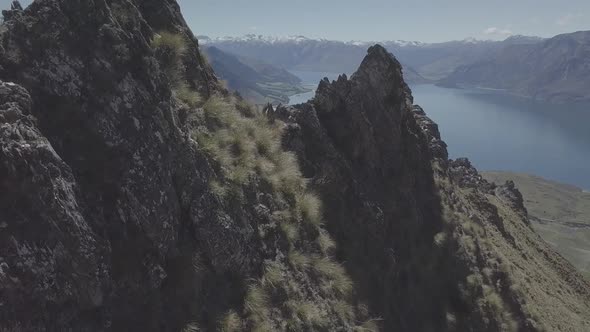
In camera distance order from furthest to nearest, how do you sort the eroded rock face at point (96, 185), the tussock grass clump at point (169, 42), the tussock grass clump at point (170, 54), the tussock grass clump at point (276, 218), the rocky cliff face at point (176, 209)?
the tussock grass clump at point (169, 42), the tussock grass clump at point (170, 54), the tussock grass clump at point (276, 218), the rocky cliff face at point (176, 209), the eroded rock face at point (96, 185)

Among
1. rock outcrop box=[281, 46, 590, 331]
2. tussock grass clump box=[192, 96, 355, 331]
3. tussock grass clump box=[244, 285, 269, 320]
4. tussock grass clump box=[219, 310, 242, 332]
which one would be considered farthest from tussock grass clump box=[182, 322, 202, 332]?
rock outcrop box=[281, 46, 590, 331]

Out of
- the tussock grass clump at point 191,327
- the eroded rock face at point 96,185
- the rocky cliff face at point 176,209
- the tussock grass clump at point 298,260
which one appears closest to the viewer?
the eroded rock face at point 96,185

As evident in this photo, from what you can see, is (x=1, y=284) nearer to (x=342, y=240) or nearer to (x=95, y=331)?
(x=95, y=331)

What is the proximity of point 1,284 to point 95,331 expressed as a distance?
166cm

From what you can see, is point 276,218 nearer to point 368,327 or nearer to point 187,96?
point 368,327

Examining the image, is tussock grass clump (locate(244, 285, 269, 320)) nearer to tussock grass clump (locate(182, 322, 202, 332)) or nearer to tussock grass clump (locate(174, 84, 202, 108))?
tussock grass clump (locate(182, 322, 202, 332))

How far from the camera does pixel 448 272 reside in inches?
714

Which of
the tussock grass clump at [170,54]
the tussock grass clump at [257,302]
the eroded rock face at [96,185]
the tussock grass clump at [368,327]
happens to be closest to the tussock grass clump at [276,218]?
the tussock grass clump at [257,302]

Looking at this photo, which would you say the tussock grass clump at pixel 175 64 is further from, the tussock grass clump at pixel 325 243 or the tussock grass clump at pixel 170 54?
the tussock grass clump at pixel 325 243

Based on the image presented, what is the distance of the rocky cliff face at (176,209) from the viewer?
7051mm

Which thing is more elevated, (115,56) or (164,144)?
(115,56)

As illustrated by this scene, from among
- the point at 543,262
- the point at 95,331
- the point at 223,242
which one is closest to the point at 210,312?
the point at 223,242

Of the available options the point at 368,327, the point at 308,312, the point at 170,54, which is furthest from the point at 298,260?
the point at 170,54

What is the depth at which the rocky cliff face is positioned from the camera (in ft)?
23.1
